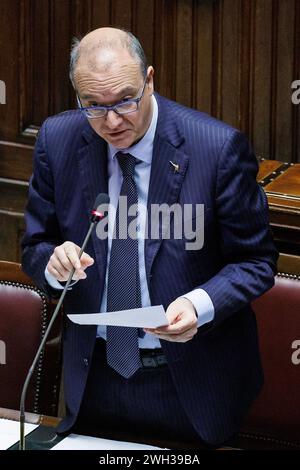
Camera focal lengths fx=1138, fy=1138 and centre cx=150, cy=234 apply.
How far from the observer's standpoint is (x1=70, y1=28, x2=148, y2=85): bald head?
2.13m

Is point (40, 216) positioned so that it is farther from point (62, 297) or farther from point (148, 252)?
point (62, 297)

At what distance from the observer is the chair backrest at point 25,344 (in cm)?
262

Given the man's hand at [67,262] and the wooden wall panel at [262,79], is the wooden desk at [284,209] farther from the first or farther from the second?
the man's hand at [67,262]

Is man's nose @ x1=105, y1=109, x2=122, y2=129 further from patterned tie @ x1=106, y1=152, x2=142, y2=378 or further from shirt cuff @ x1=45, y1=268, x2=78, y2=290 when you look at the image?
shirt cuff @ x1=45, y1=268, x2=78, y2=290

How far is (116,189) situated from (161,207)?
11 centimetres

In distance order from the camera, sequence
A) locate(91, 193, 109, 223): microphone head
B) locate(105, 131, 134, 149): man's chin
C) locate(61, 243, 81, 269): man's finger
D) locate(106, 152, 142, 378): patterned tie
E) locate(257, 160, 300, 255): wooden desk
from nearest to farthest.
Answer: locate(91, 193, 109, 223): microphone head, locate(61, 243, 81, 269): man's finger, locate(105, 131, 134, 149): man's chin, locate(106, 152, 142, 378): patterned tie, locate(257, 160, 300, 255): wooden desk

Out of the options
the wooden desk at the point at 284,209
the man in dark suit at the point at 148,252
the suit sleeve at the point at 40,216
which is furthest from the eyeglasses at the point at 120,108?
the wooden desk at the point at 284,209

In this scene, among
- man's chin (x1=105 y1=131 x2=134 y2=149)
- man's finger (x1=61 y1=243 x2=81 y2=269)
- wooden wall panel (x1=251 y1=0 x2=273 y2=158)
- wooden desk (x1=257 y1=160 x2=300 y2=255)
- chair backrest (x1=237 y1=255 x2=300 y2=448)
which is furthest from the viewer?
wooden wall panel (x1=251 y1=0 x2=273 y2=158)

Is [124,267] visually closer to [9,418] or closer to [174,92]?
[9,418]

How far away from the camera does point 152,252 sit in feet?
7.54

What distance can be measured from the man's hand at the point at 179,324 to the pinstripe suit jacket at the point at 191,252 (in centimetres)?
8

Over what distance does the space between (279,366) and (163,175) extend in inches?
23.9

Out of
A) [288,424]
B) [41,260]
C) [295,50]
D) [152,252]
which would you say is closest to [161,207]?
[152,252]

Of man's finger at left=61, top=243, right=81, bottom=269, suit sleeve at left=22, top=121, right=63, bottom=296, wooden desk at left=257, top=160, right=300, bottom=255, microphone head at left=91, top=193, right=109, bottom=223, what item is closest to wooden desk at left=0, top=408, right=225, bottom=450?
suit sleeve at left=22, top=121, right=63, bottom=296
